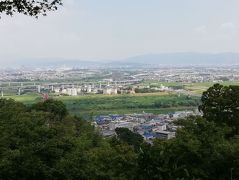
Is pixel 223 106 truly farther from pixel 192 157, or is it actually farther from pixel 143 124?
pixel 143 124

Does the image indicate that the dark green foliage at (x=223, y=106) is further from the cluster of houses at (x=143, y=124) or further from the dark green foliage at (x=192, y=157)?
the cluster of houses at (x=143, y=124)

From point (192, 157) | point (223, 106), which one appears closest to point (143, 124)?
point (223, 106)

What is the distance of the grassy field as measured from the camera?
5388 centimetres

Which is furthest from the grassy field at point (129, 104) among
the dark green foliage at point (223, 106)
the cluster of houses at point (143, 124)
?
the dark green foliage at point (223, 106)

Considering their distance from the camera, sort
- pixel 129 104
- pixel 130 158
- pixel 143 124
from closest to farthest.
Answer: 1. pixel 130 158
2. pixel 143 124
3. pixel 129 104

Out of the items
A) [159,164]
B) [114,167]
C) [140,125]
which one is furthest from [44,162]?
[140,125]

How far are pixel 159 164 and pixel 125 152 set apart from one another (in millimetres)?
2749

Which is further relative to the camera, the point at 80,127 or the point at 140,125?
the point at 140,125

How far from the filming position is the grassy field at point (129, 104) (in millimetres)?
53875

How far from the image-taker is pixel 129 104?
5934 centimetres

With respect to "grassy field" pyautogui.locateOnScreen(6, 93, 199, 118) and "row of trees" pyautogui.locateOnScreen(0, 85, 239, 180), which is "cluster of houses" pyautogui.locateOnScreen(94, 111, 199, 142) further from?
"row of trees" pyautogui.locateOnScreen(0, 85, 239, 180)

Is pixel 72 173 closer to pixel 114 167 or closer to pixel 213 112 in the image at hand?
pixel 114 167

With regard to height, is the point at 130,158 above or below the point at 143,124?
above

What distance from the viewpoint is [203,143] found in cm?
1177
